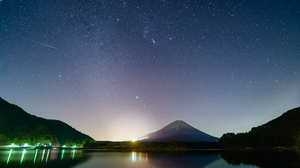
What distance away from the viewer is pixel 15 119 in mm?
139250

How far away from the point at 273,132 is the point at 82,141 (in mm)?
180602

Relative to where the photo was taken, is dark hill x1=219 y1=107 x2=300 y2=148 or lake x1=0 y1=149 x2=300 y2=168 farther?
dark hill x1=219 y1=107 x2=300 y2=148

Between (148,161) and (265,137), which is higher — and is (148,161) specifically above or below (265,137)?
below

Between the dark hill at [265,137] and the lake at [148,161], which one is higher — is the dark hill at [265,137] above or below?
above

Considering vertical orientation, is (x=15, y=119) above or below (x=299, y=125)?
above

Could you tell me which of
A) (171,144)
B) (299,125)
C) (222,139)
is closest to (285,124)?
(299,125)

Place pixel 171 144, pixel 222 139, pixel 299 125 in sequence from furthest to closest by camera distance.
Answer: pixel 171 144 → pixel 222 139 → pixel 299 125

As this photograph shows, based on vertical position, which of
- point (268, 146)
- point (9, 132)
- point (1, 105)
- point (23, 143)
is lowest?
point (268, 146)

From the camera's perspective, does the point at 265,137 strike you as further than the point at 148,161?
Yes

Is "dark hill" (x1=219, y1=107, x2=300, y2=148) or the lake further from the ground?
"dark hill" (x1=219, y1=107, x2=300, y2=148)

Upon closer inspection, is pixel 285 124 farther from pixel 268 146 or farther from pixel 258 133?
pixel 268 146

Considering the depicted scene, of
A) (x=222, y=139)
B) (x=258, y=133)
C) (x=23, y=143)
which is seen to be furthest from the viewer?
(x=222, y=139)

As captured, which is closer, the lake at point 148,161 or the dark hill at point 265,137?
the lake at point 148,161

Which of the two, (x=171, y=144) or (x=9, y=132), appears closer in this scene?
(x=9, y=132)
